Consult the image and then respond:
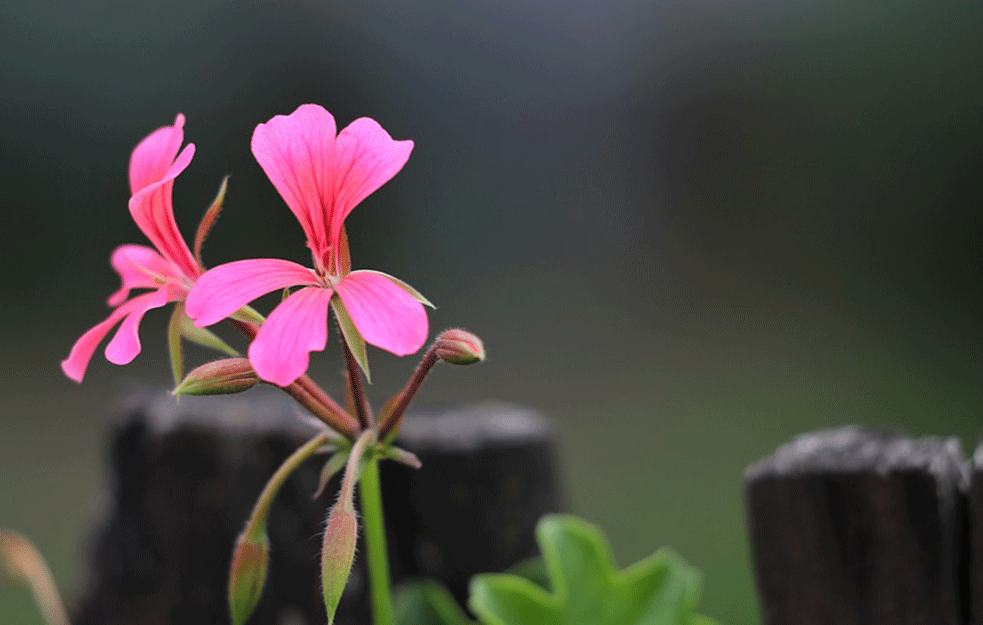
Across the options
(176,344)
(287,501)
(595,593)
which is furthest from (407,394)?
(287,501)

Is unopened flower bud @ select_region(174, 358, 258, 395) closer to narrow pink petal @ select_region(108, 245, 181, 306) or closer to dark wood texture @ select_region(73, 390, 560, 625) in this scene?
narrow pink petal @ select_region(108, 245, 181, 306)

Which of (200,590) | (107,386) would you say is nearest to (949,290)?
(107,386)

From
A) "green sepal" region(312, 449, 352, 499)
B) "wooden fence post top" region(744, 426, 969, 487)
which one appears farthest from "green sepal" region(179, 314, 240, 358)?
"wooden fence post top" region(744, 426, 969, 487)

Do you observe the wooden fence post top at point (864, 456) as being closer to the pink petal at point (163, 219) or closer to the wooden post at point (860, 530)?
the wooden post at point (860, 530)

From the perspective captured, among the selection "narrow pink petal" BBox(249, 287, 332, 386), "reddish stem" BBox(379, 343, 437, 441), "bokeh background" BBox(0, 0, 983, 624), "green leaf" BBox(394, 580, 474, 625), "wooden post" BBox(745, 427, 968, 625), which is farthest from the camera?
"bokeh background" BBox(0, 0, 983, 624)

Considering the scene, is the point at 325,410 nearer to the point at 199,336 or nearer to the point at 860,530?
the point at 199,336
